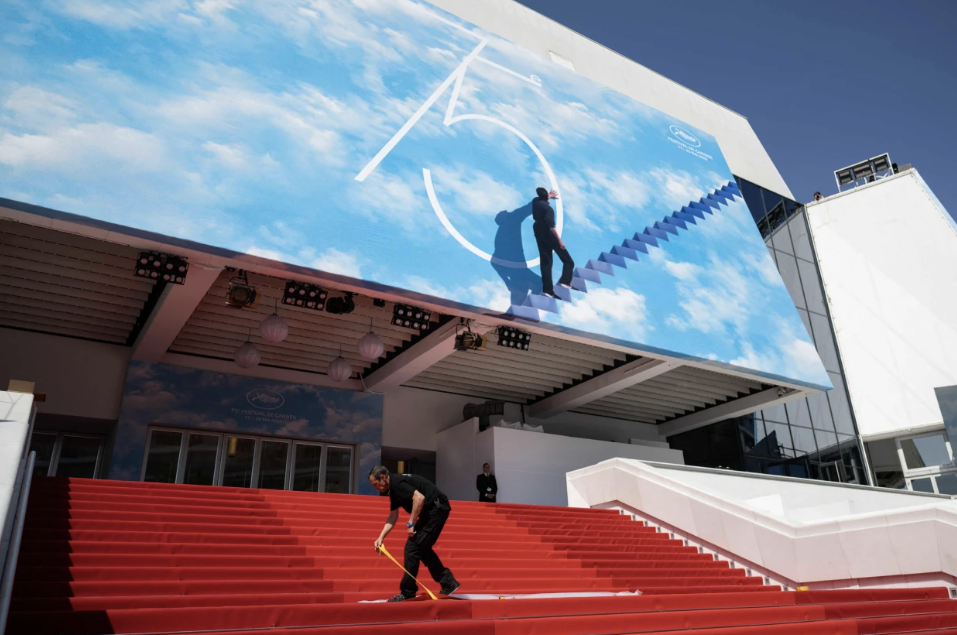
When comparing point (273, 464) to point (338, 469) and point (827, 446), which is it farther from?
point (827, 446)

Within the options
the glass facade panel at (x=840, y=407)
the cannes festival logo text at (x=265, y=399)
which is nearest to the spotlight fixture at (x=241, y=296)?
the cannes festival logo text at (x=265, y=399)

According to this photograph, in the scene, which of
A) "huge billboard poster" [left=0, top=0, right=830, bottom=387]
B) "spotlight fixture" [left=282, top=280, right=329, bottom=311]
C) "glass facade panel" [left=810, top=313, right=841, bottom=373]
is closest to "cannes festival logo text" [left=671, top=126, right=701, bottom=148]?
"huge billboard poster" [left=0, top=0, right=830, bottom=387]

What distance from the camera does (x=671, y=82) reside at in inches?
961

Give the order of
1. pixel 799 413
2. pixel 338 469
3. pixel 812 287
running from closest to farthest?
pixel 338 469 < pixel 799 413 < pixel 812 287

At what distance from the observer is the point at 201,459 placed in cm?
1529

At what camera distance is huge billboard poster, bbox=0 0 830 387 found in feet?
31.9

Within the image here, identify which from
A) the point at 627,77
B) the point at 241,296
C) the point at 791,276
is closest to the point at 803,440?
the point at 791,276

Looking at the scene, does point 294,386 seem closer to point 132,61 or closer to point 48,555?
point 132,61

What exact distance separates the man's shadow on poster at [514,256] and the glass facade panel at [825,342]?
547 inches

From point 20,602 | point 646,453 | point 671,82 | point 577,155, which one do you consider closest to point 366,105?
point 577,155

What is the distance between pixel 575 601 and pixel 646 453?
14313 millimetres

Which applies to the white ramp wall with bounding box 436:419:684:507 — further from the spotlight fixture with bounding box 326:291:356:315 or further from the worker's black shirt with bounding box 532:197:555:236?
the spotlight fixture with bounding box 326:291:356:315

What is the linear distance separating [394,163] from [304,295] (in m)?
2.84

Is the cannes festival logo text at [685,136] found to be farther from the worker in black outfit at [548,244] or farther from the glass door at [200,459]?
the glass door at [200,459]
